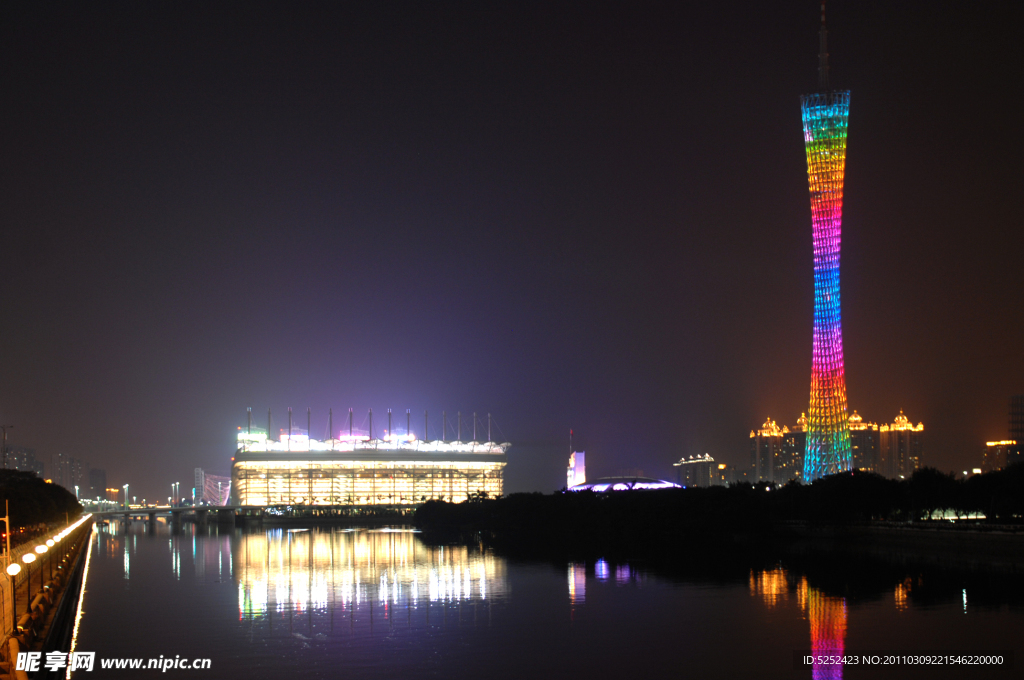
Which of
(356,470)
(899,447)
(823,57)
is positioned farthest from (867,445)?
(823,57)

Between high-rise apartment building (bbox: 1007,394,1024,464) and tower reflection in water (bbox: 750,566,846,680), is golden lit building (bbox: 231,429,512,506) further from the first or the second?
tower reflection in water (bbox: 750,566,846,680)

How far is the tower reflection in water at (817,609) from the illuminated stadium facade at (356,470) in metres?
134

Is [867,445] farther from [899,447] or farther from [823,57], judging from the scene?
[823,57]

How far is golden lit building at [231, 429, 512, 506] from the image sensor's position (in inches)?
7229

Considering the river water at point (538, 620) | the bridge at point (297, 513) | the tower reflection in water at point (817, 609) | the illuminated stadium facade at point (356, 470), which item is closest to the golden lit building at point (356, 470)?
the illuminated stadium facade at point (356, 470)

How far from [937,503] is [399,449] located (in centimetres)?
13006

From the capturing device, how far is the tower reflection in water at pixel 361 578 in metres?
40.8

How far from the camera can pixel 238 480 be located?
18712 centimetres

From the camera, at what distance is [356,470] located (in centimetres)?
18800

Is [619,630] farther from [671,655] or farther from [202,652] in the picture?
[202,652]

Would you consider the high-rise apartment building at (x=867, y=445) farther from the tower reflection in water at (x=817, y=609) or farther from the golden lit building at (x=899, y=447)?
the tower reflection in water at (x=817, y=609)

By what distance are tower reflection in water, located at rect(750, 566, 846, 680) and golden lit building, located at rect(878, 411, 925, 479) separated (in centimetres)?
14693

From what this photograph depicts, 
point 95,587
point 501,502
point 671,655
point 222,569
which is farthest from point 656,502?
point 671,655

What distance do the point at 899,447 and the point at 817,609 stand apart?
166 m
